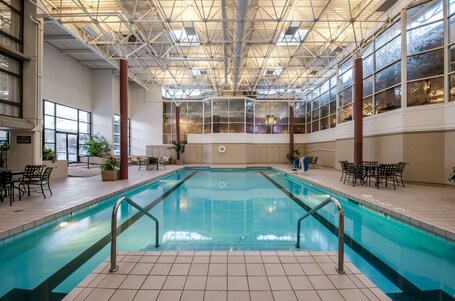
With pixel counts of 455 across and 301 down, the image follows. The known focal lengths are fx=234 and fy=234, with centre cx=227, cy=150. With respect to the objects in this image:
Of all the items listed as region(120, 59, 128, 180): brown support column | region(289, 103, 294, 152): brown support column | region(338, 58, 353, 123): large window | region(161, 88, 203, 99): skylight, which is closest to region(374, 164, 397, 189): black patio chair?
region(338, 58, 353, 123): large window

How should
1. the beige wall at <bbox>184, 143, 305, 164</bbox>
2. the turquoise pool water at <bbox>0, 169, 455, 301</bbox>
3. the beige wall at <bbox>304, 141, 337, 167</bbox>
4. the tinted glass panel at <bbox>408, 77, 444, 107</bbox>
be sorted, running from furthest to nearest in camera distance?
the beige wall at <bbox>184, 143, 305, 164</bbox> < the beige wall at <bbox>304, 141, 337, 167</bbox> < the tinted glass panel at <bbox>408, 77, 444, 107</bbox> < the turquoise pool water at <bbox>0, 169, 455, 301</bbox>

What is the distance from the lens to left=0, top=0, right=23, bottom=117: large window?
7527mm

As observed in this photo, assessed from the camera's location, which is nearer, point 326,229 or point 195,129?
point 326,229

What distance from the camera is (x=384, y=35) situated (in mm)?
9391

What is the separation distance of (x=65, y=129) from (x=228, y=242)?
1457 centimetres

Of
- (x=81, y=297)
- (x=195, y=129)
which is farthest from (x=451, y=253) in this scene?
(x=195, y=129)

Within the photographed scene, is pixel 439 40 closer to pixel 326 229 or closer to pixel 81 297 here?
pixel 326 229

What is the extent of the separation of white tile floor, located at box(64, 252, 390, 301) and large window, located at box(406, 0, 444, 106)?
26.9 ft

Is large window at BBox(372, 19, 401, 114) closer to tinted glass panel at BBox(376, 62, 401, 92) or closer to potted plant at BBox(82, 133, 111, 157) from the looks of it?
tinted glass panel at BBox(376, 62, 401, 92)

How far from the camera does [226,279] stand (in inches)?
87.3

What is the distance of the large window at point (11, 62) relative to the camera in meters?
7.53

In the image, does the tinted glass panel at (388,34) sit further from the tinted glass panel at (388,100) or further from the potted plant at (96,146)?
the potted plant at (96,146)

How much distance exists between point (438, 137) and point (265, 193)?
600cm

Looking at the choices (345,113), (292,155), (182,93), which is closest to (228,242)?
(345,113)
